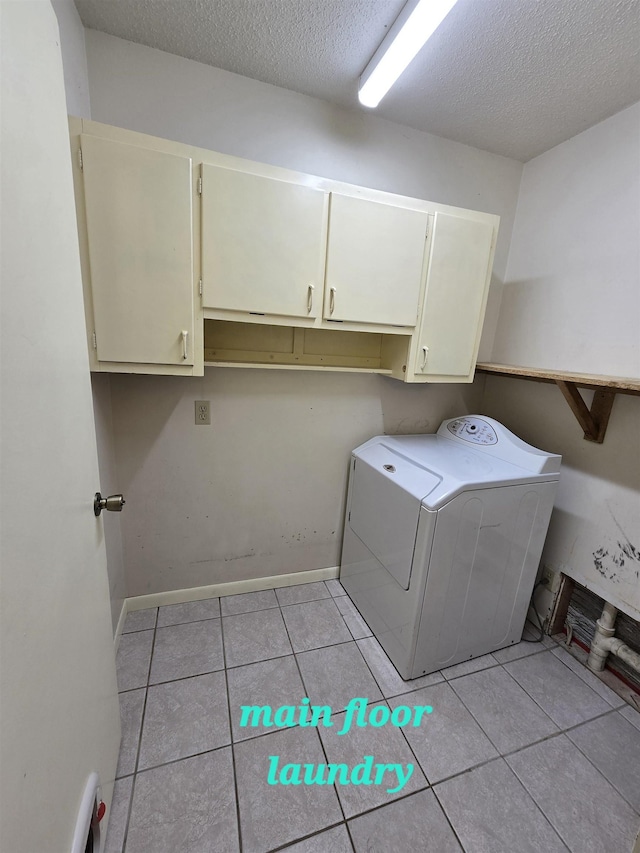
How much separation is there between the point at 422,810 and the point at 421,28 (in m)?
2.53

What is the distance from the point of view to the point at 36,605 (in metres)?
0.61

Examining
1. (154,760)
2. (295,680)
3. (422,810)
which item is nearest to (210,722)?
(154,760)

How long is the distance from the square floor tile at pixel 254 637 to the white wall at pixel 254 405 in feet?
0.86

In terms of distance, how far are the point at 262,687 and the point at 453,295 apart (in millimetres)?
2017

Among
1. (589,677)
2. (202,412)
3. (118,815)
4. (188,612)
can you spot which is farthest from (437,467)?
(118,815)

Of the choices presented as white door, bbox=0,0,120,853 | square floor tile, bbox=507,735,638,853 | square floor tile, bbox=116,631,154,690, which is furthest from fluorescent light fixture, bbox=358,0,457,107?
square floor tile, bbox=116,631,154,690

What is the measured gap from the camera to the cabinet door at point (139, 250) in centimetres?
121

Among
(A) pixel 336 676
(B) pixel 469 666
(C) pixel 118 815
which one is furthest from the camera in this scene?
(B) pixel 469 666

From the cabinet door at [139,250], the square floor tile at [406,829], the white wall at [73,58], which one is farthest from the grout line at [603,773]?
the white wall at [73,58]

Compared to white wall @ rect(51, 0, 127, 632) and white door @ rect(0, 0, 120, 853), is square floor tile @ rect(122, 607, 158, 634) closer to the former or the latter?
white wall @ rect(51, 0, 127, 632)

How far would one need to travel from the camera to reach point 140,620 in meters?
1.86

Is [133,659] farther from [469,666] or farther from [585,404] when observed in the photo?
[585,404]

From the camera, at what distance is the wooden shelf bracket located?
5.41 ft

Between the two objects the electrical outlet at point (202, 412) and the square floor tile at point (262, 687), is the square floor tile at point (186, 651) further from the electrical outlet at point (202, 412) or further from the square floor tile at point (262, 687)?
the electrical outlet at point (202, 412)
